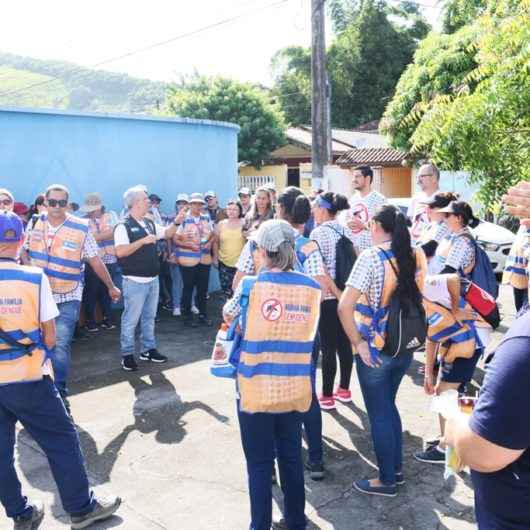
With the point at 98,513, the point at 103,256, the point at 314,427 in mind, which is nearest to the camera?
the point at 98,513

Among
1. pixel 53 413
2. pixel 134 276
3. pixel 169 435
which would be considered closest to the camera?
pixel 53 413

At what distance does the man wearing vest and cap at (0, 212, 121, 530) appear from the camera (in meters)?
3.42

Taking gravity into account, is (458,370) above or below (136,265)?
below

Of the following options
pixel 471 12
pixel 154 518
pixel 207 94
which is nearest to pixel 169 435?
pixel 154 518

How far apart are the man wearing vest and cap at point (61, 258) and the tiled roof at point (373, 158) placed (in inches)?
816

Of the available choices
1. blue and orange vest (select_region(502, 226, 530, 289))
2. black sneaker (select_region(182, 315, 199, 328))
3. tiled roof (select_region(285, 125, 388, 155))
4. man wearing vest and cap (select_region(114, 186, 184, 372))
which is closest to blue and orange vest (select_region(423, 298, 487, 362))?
blue and orange vest (select_region(502, 226, 530, 289))

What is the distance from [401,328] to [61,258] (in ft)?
10.6

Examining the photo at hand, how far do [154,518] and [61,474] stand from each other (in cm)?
65

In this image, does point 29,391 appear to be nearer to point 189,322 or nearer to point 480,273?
point 480,273

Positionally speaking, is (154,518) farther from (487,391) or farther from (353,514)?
(487,391)

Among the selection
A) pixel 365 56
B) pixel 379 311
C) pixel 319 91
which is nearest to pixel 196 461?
pixel 379 311

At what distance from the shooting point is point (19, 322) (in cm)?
346

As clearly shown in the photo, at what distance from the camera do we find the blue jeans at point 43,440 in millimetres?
3445

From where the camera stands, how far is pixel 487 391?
1769 mm
